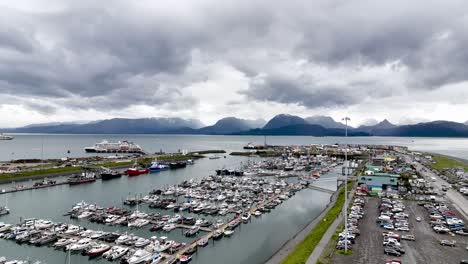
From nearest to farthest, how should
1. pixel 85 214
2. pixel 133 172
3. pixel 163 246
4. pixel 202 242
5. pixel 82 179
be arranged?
pixel 163 246, pixel 202 242, pixel 85 214, pixel 82 179, pixel 133 172

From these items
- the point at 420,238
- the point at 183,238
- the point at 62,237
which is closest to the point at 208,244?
the point at 183,238

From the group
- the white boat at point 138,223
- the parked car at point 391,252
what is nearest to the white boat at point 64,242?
the white boat at point 138,223

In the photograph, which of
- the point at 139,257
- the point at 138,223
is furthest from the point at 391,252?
the point at 138,223

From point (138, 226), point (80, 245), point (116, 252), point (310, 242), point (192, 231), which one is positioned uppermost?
point (310, 242)

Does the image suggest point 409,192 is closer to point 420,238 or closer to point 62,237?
point 420,238

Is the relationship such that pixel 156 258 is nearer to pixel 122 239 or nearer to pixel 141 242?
pixel 141 242

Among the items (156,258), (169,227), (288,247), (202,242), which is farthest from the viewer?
(169,227)

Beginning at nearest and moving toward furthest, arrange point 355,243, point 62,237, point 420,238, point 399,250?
point 399,250 → point 355,243 → point 420,238 → point 62,237

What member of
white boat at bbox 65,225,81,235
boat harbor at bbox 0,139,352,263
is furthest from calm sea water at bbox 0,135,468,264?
white boat at bbox 65,225,81,235
